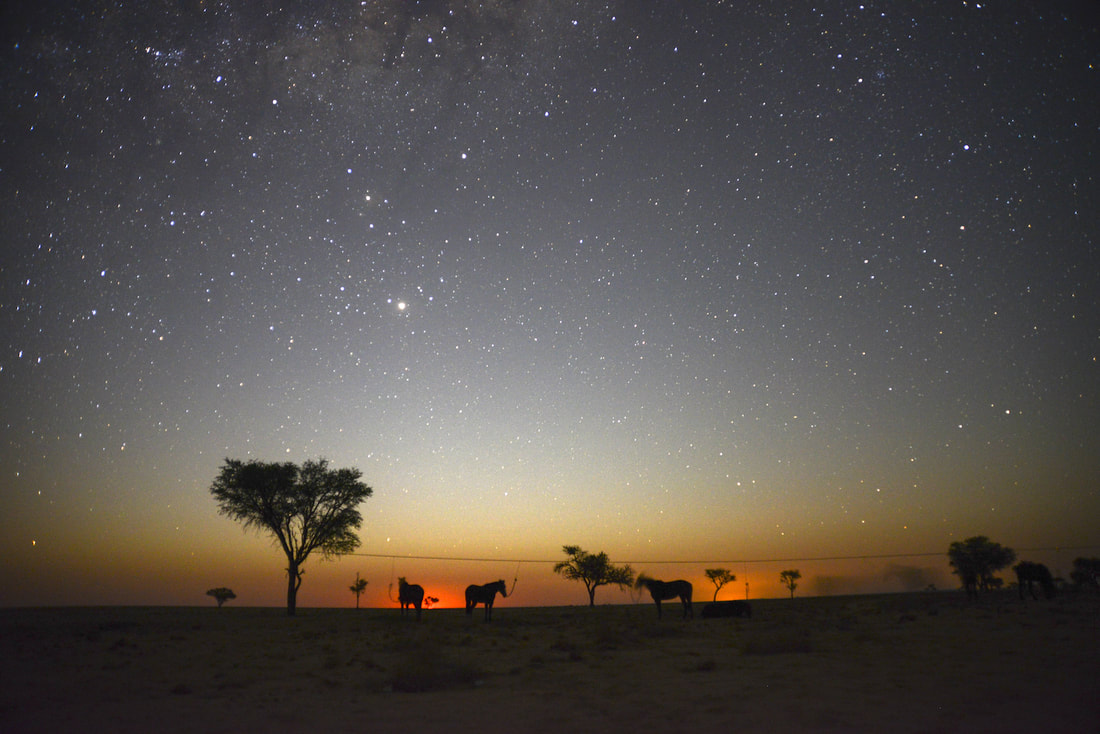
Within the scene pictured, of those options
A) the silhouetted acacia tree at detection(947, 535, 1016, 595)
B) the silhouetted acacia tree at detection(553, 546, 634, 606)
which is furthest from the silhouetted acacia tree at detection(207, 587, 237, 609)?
the silhouetted acacia tree at detection(947, 535, 1016, 595)

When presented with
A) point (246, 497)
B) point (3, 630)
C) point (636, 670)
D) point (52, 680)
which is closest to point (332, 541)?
point (246, 497)

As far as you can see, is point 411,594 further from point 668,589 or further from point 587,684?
point 587,684

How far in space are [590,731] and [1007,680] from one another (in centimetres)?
778

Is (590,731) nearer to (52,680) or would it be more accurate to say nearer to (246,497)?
(52,680)

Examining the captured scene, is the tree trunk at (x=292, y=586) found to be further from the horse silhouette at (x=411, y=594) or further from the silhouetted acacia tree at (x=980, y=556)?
the silhouetted acacia tree at (x=980, y=556)

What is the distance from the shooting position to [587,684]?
38.1 ft

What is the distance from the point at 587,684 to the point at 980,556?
6805cm

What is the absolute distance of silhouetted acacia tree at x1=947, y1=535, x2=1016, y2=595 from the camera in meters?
59.2

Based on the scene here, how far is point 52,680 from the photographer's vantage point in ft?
41.0

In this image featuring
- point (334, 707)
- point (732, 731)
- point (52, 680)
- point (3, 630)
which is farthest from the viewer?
point (3, 630)

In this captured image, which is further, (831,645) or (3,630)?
(3,630)

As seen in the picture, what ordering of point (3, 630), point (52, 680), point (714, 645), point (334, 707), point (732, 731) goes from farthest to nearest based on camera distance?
point (3, 630) < point (714, 645) < point (52, 680) < point (334, 707) < point (732, 731)

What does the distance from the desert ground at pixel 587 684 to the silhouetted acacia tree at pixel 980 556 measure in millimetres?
47678

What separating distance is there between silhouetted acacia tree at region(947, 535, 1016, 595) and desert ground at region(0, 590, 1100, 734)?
1877 inches
